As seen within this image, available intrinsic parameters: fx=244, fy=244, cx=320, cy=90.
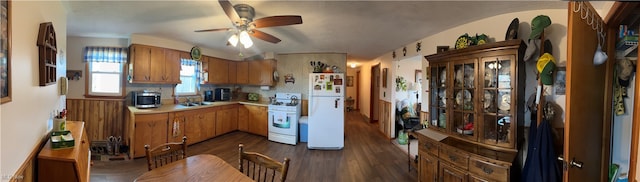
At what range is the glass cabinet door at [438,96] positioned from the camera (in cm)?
266

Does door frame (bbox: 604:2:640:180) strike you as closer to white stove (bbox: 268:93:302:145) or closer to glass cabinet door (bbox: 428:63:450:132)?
glass cabinet door (bbox: 428:63:450:132)

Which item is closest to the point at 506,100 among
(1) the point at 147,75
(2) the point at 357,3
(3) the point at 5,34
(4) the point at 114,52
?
(2) the point at 357,3

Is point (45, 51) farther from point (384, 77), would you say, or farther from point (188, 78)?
point (384, 77)

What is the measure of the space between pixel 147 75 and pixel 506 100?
481cm

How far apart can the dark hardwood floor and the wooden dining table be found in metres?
1.56

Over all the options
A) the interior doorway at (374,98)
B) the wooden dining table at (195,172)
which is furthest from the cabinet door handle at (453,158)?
the interior doorway at (374,98)

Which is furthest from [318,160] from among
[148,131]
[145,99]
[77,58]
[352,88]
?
[352,88]

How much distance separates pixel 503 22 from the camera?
7.93 feet

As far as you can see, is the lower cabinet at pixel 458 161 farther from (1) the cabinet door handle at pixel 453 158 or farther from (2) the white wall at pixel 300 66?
(2) the white wall at pixel 300 66

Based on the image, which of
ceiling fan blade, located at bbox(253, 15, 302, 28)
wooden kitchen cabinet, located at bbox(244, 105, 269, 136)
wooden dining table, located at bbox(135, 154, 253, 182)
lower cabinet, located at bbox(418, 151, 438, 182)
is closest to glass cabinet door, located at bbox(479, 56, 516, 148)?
lower cabinet, located at bbox(418, 151, 438, 182)

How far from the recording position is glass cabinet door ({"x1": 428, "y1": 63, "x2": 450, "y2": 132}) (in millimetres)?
2658

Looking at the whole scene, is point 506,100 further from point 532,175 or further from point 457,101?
point 532,175

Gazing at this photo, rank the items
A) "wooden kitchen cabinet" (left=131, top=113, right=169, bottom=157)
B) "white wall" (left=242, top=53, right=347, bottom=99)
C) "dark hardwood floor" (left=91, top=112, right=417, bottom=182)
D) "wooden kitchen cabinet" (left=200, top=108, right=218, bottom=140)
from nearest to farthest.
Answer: "dark hardwood floor" (left=91, top=112, right=417, bottom=182) → "wooden kitchen cabinet" (left=131, top=113, right=169, bottom=157) → "wooden kitchen cabinet" (left=200, top=108, right=218, bottom=140) → "white wall" (left=242, top=53, right=347, bottom=99)

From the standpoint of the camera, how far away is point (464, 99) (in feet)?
7.96
